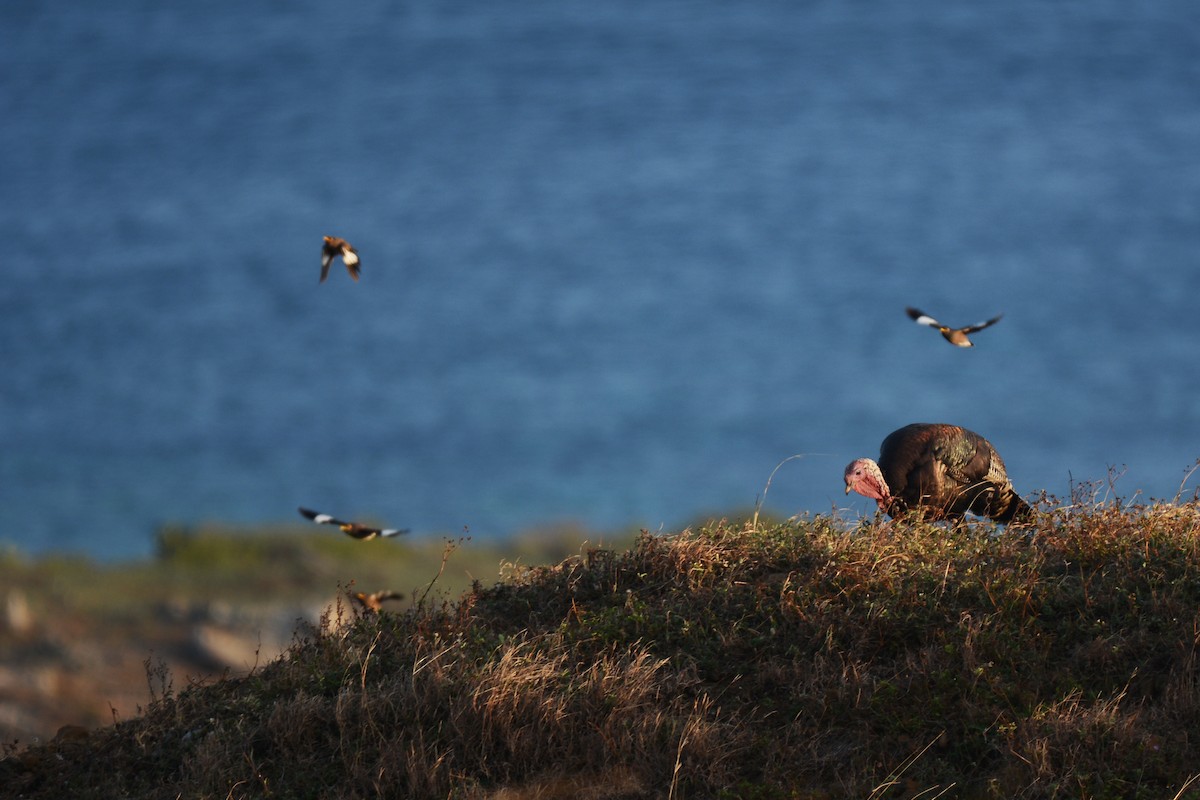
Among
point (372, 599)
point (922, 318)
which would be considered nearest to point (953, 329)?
point (922, 318)

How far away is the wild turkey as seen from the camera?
10.3 meters

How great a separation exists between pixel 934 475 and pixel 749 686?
2.46m

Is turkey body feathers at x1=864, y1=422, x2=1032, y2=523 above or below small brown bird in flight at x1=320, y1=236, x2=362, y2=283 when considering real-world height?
below

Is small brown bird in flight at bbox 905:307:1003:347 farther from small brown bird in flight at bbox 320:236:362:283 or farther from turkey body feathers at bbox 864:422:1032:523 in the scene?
small brown bird in flight at bbox 320:236:362:283

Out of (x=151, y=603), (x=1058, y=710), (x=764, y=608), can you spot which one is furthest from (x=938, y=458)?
(x=151, y=603)

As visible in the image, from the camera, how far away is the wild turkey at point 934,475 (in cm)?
1027

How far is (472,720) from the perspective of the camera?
326 inches

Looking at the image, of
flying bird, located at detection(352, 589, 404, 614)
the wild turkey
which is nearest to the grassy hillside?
flying bird, located at detection(352, 589, 404, 614)

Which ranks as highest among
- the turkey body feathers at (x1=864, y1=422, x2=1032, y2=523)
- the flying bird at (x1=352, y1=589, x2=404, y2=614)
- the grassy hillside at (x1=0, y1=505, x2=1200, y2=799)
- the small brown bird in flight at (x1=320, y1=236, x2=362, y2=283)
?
the small brown bird in flight at (x1=320, y1=236, x2=362, y2=283)

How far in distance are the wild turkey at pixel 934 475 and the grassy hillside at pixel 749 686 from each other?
32cm

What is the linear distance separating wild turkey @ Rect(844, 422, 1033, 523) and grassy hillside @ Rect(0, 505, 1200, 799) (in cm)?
32

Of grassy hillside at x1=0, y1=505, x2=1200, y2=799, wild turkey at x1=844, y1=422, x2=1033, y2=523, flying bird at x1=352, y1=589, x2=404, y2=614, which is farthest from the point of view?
wild turkey at x1=844, y1=422, x2=1033, y2=523

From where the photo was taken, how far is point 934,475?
10305mm

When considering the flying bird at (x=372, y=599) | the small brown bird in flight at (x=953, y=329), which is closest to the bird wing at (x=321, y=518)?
the flying bird at (x=372, y=599)
